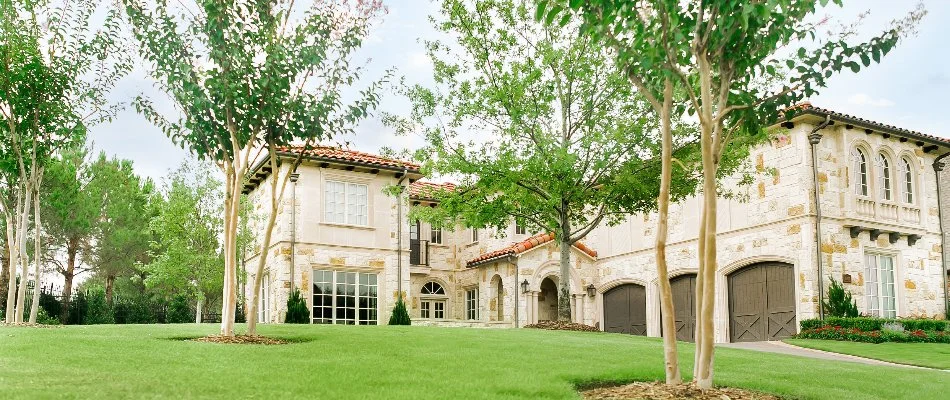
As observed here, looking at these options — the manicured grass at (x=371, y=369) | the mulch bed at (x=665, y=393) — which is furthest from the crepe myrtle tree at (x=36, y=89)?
the mulch bed at (x=665, y=393)

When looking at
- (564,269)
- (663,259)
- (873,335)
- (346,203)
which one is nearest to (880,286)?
(873,335)

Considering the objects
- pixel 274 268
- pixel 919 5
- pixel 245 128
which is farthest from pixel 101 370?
pixel 274 268

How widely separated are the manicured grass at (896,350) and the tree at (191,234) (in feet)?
54.3

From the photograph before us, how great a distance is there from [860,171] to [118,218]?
26.1 metres

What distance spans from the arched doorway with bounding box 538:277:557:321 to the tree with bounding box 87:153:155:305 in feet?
48.1

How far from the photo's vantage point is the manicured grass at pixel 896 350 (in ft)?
51.0

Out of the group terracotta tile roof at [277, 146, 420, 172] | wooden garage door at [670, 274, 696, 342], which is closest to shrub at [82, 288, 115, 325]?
terracotta tile roof at [277, 146, 420, 172]

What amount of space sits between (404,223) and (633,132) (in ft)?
31.0

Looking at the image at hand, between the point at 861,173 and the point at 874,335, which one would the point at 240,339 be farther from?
the point at 861,173

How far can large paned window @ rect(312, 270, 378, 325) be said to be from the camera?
963 inches

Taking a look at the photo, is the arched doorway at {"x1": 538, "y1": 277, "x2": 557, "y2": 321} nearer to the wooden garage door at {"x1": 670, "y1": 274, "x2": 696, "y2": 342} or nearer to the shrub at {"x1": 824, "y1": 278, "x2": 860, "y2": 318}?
the wooden garage door at {"x1": 670, "y1": 274, "x2": 696, "y2": 342}

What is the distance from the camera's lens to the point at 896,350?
17406 millimetres

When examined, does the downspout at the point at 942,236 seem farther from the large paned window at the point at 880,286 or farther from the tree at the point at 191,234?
the tree at the point at 191,234

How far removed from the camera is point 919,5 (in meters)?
8.87
